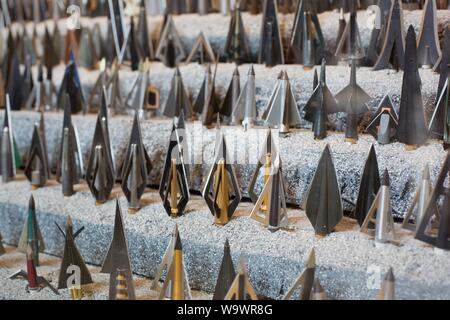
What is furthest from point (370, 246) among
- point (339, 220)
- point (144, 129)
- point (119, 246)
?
point (144, 129)

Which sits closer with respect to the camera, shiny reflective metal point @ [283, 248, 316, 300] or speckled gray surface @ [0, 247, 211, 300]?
shiny reflective metal point @ [283, 248, 316, 300]

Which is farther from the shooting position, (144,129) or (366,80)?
(144,129)

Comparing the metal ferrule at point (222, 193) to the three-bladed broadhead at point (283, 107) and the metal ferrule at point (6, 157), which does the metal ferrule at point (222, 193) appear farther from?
the metal ferrule at point (6, 157)

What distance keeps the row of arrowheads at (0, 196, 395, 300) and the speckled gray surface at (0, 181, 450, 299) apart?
4cm

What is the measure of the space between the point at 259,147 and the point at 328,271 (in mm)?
302

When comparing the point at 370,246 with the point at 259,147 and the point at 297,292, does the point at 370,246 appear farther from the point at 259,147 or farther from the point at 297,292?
the point at 259,147

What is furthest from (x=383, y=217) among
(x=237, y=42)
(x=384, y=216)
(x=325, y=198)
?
(x=237, y=42)

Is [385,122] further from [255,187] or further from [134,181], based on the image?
[134,181]

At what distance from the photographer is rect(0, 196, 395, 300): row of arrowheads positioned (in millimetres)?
918

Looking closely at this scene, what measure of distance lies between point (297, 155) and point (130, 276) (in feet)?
1.35

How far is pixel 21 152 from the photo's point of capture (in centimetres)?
152

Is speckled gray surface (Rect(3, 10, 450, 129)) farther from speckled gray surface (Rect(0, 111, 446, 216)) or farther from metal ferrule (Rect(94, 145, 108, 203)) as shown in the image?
metal ferrule (Rect(94, 145, 108, 203))

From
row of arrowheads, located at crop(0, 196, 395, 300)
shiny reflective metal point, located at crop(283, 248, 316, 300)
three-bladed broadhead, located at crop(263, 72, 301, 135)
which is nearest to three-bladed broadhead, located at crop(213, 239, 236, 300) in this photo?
row of arrowheads, located at crop(0, 196, 395, 300)

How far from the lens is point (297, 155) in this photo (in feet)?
3.70
